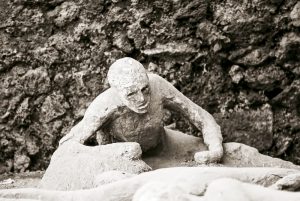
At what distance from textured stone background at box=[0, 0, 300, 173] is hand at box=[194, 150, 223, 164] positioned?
0.96 m

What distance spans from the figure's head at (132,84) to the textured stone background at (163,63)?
97 centimetres

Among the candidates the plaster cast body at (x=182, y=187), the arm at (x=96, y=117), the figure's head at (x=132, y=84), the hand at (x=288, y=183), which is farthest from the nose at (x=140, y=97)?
the hand at (x=288, y=183)

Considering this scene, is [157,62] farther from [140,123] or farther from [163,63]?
[140,123]

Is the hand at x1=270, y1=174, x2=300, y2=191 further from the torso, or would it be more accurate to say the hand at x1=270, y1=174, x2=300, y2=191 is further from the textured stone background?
the textured stone background

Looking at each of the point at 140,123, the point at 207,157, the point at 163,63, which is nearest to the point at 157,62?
the point at 163,63

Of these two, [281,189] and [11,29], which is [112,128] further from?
[11,29]

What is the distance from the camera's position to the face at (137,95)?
3.24 metres

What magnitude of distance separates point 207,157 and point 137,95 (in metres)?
0.34

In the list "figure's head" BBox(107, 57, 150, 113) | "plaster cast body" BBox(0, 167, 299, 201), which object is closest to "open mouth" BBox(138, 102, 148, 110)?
"figure's head" BBox(107, 57, 150, 113)

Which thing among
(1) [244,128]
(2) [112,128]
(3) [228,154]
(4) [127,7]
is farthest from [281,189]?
(4) [127,7]

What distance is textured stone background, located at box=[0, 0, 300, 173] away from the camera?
426 cm

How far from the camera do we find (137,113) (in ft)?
10.9

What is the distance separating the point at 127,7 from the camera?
4305mm

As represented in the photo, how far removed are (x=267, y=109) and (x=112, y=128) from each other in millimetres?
1102
